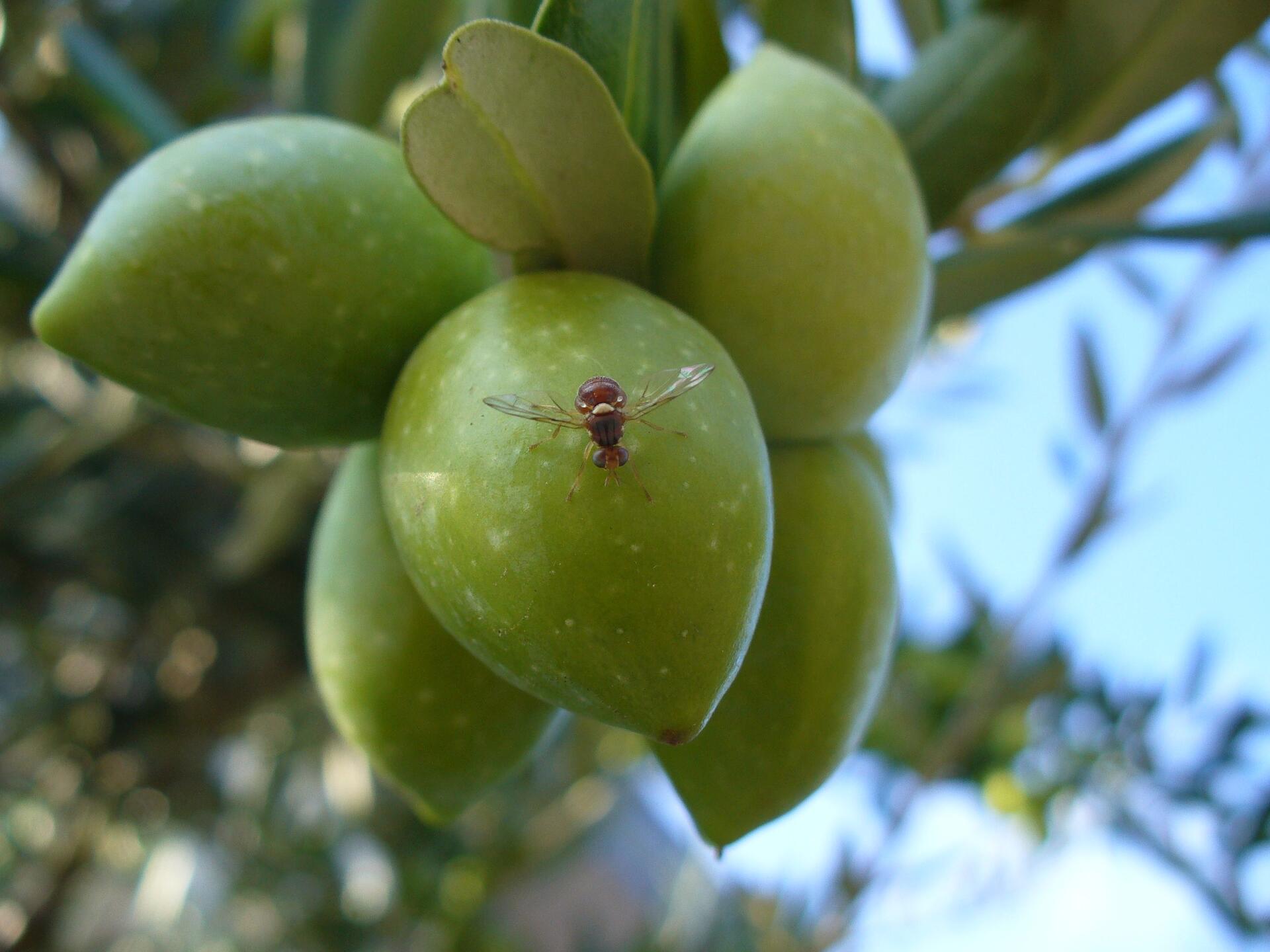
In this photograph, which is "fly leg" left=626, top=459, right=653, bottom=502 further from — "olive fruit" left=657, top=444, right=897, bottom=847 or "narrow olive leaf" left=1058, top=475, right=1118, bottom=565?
"narrow olive leaf" left=1058, top=475, right=1118, bottom=565

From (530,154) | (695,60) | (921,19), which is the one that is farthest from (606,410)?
(921,19)

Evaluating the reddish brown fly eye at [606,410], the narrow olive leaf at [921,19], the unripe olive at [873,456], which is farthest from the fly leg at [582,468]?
the narrow olive leaf at [921,19]

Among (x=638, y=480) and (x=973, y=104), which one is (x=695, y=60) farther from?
(x=638, y=480)

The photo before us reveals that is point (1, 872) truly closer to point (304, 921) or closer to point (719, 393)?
point (304, 921)

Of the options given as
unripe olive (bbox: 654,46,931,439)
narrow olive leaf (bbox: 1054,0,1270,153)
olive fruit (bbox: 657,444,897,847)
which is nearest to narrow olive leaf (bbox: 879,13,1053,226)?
narrow olive leaf (bbox: 1054,0,1270,153)

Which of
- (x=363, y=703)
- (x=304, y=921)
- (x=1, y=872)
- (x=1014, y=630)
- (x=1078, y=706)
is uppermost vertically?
(x=363, y=703)

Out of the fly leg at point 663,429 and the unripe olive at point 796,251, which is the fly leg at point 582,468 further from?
the unripe olive at point 796,251

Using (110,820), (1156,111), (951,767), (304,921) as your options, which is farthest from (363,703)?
(304,921)
